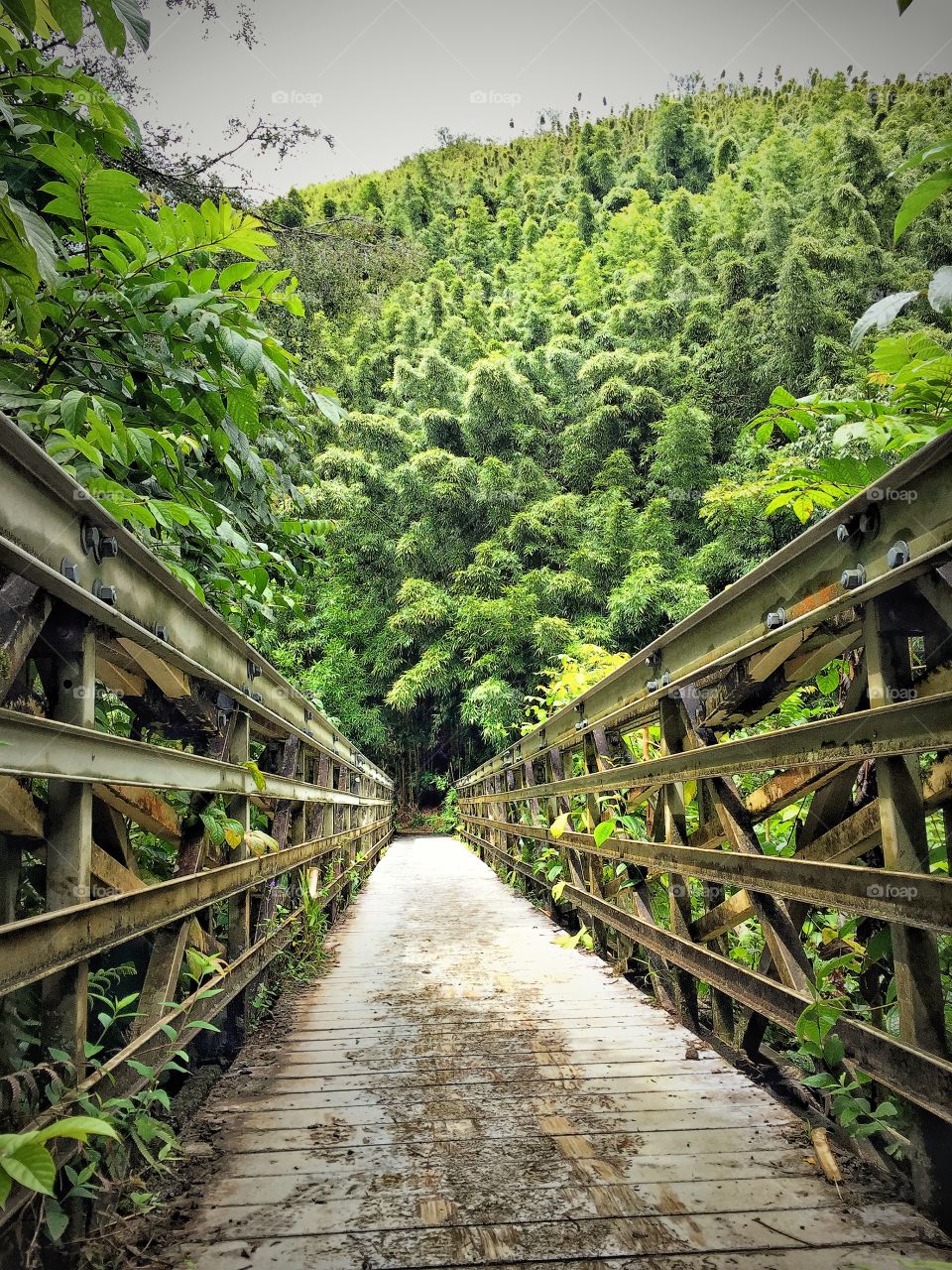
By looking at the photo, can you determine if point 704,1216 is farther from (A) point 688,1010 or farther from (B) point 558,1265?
(A) point 688,1010

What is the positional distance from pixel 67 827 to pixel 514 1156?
3.51ft

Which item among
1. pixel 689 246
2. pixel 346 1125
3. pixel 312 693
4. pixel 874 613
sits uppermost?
pixel 689 246

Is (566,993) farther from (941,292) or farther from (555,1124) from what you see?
(941,292)

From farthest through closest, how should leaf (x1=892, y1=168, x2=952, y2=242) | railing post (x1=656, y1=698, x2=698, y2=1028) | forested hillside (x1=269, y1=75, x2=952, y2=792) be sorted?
forested hillside (x1=269, y1=75, x2=952, y2=792), railing post (x1=656, y1=698, x2=698, y2=1028), leaf (x1=892, y1=168, x2=952, y2=242)

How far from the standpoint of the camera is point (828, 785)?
1.58 meters

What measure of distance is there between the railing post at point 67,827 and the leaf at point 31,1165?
462 mm

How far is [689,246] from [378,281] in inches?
981

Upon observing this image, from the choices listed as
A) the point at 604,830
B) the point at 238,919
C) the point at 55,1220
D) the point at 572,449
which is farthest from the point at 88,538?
the point at 572,449

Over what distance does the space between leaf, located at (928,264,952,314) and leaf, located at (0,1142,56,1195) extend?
4.30ft

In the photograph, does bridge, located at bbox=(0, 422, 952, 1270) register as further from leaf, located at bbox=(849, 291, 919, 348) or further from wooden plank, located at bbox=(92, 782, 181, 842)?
leaf, located at bbox=(849, 291, 919, 348)

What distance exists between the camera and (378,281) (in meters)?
4.28

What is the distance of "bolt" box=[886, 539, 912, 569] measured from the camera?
3.83ft

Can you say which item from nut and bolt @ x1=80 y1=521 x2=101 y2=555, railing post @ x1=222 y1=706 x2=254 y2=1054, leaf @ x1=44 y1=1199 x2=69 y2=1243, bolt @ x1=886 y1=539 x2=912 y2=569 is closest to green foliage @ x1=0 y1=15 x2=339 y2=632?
nut and bolt @ x1=80 y1=521 x2=101 y2=555

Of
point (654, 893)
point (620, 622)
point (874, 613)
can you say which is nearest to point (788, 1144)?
point (874, 613)
